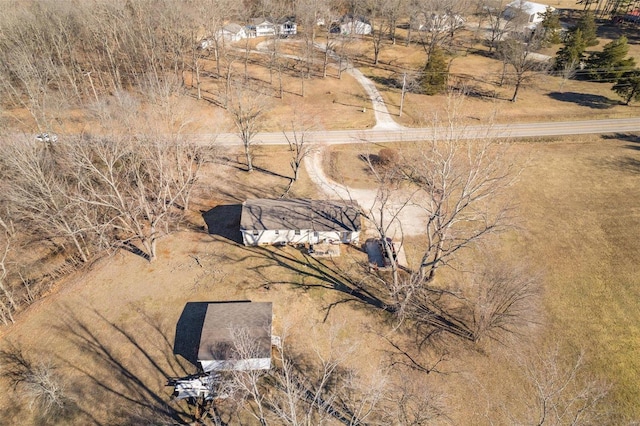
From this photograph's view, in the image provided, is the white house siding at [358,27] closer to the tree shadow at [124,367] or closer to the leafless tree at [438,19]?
the leafless tree at [438,19]

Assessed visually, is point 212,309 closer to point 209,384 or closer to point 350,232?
point 209,384

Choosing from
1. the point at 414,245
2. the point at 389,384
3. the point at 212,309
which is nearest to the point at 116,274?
the point at 212,309

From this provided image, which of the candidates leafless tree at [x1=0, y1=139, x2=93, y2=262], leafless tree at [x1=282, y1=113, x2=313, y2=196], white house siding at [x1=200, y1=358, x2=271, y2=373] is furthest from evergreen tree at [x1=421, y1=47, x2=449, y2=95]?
white house siding at [x1=200, y1=358, x2=271, y2=373]

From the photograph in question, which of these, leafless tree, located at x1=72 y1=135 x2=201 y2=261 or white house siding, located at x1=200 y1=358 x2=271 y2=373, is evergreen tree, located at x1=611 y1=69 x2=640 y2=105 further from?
white house siding, located at x1=200 y1=358 x2=271 y2=373

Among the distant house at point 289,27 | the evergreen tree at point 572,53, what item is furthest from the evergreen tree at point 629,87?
the distant house at point 289,27

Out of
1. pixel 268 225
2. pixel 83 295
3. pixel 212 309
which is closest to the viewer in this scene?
pixel 212 309

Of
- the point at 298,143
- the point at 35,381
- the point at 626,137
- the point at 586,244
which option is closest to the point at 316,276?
the point at 35,381
